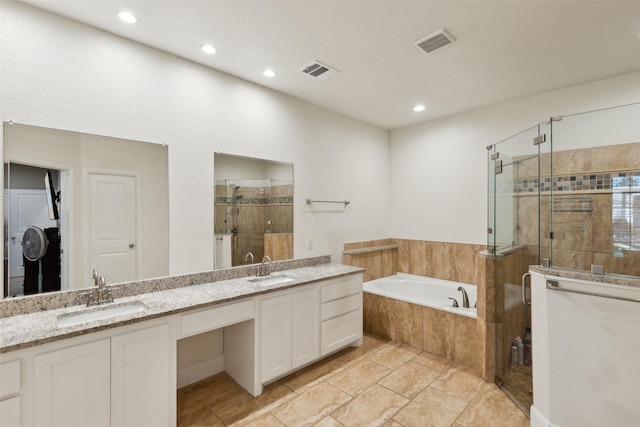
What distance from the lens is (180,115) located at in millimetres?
2414

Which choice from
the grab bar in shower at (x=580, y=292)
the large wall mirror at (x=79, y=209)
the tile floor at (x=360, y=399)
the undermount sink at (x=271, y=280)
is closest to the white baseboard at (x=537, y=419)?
the tile floor at (x=360, y=399)

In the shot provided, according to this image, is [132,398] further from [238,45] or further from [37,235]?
[238,45]

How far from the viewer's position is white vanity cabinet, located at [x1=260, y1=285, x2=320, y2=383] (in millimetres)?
2346

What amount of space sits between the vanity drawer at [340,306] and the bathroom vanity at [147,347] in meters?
0.01

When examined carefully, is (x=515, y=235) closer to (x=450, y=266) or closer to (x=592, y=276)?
(x=592, y=276)

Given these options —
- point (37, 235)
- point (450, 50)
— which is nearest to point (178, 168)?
point (37, 235)

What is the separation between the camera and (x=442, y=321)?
2.95 m

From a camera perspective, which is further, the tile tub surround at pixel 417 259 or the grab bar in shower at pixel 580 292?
the tile tub surround at pixel 417 259

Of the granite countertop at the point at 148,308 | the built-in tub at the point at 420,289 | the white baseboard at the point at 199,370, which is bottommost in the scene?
the white baseboard at the point at 199,370

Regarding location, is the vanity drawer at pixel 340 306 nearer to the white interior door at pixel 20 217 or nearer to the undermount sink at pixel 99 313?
the undermount sink at pixel 99 313

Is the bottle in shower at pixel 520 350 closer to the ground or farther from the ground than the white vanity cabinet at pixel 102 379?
closer to the ground

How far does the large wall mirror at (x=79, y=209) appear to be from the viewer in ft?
5.84

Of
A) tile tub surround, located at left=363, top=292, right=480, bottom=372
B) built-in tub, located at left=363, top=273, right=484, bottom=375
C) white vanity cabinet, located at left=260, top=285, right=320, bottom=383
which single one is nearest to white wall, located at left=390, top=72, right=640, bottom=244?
built-in tub, located at left=363, top=273, right=484, bottom=375

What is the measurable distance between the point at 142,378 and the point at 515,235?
119 inches
